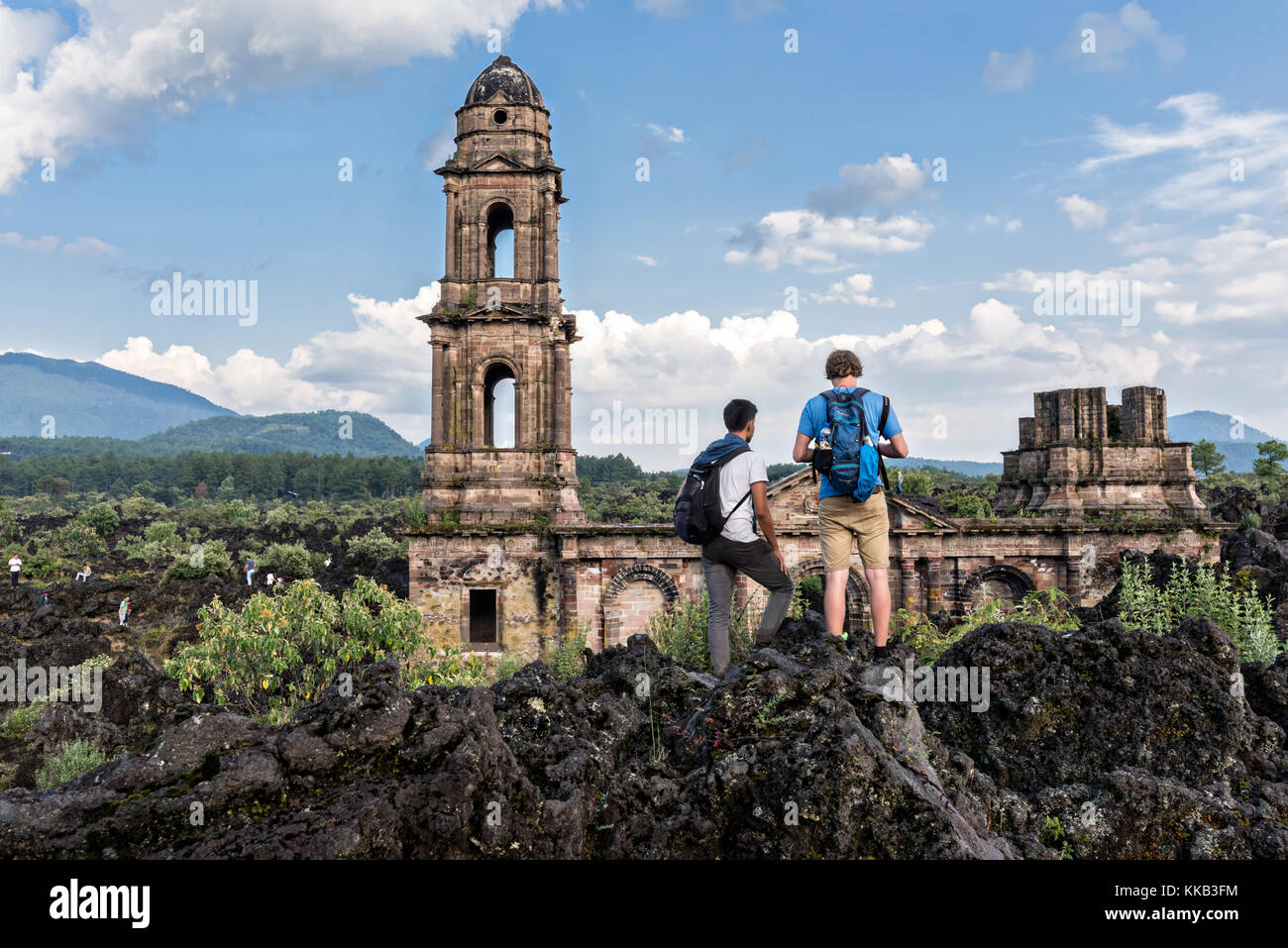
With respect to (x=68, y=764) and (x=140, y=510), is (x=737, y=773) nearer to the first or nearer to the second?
(x=68, y=764)

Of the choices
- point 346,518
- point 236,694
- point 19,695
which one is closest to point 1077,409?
point 236,694

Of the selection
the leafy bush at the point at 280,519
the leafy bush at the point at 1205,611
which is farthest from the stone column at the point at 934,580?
the leafy bush at the point at 280,519

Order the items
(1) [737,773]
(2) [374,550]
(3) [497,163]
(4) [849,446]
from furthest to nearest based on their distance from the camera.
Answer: (2) [374,550] → (3) [497,163] → (4) [849,446] → (1) [737,773]

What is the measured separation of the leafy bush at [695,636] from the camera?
26.4ft

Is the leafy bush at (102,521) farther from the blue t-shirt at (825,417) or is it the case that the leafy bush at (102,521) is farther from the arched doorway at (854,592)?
the blue t-shirt at (825,417)

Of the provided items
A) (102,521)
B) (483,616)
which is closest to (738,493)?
(483,616)

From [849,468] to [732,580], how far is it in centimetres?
128

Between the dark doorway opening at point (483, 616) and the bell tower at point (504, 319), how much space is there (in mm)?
3106

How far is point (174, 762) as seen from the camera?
3867 millimetres

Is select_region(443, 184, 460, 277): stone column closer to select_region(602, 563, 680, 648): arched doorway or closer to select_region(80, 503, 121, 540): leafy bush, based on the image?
select_region(602, 563, 680, 648): arched doorway

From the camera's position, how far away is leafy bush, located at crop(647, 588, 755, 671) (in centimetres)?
805

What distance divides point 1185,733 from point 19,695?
2053 cm

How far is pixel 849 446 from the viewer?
6.27m

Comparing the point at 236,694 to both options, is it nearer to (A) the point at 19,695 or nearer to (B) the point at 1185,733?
(A) the point at 19,695
